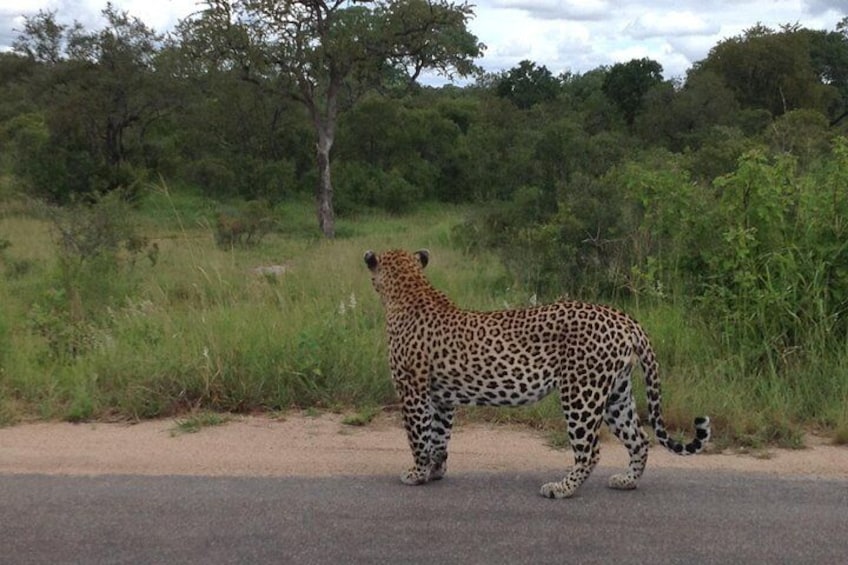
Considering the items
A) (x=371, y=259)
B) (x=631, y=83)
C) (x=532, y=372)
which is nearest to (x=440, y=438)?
(x=532, y=372)

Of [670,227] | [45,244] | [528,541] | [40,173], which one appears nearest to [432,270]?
[670,227]

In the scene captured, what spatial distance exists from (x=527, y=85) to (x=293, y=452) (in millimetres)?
31255

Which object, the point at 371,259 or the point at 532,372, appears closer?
the point at 532,372

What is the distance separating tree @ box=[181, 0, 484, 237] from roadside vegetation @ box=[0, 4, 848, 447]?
0.36 ft

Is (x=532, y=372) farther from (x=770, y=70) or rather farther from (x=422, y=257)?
(x=770, y=70)

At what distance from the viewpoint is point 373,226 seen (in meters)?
24.0

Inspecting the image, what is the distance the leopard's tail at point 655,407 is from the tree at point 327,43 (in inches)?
712

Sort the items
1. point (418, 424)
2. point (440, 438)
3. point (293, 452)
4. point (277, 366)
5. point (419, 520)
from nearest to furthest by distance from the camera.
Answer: point (419, 520) → point (418, 424) → point (440, 438) → point (293, 452) → point (277, 366)

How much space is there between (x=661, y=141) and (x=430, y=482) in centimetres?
2422

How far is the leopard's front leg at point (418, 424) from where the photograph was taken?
4848 millimetres

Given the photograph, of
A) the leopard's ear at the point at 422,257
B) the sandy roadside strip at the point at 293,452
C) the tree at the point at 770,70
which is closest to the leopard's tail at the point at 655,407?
the sandy roadside strip at the point at 293,452

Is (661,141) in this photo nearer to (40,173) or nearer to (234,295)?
(40,173)

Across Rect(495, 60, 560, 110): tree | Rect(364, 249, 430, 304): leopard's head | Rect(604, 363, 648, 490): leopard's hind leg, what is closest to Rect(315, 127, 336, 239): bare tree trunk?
Rect(495, 60, 560, 110): tree

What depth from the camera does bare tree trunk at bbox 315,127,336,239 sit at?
22.7 m
